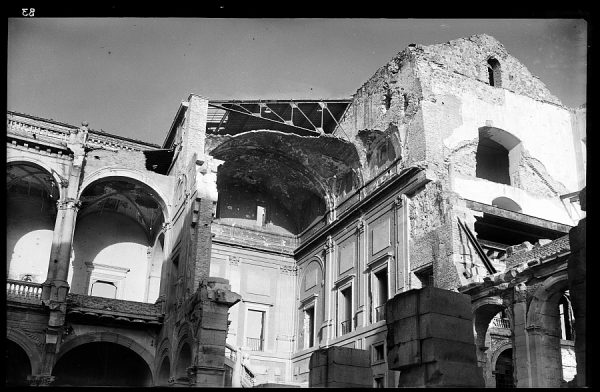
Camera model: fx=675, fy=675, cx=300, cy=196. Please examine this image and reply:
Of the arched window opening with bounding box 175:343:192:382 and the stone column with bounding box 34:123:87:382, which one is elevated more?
the stone column with bounding box 34:123:87:382

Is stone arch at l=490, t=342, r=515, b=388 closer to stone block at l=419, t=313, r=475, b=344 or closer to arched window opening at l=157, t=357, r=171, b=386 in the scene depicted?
arched window opening at l=157, t=357, r=171, b=386

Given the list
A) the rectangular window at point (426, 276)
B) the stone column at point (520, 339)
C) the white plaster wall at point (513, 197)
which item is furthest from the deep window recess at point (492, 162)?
the stone column at point (520, 339)

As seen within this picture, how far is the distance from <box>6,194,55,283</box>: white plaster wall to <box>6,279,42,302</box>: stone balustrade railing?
152 inches

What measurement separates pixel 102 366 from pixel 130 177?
7365mm

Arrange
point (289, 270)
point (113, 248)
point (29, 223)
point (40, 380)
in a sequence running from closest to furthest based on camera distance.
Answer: point (40, 380) → point (29, 223) → point (113, 248) → point (289, 270)

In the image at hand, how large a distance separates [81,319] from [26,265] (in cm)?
449

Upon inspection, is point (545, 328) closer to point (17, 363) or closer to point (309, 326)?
point (309, 326)

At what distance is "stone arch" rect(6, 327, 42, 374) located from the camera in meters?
21.5

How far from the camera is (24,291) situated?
22.2m

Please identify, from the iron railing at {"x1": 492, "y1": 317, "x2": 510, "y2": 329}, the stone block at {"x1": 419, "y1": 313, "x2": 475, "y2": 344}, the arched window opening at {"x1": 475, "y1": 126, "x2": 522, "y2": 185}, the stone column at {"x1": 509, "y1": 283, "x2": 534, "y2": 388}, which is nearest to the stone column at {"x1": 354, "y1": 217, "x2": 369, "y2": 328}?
the iron railing at {"x1": 492, "y1": 317, "x2": 510, "y2": 329}

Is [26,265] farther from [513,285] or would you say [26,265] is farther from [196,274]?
[513,285]

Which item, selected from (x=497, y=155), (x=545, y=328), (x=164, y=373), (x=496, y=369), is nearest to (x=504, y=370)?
(x=496, y=369)

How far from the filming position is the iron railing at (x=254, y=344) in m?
29.2
